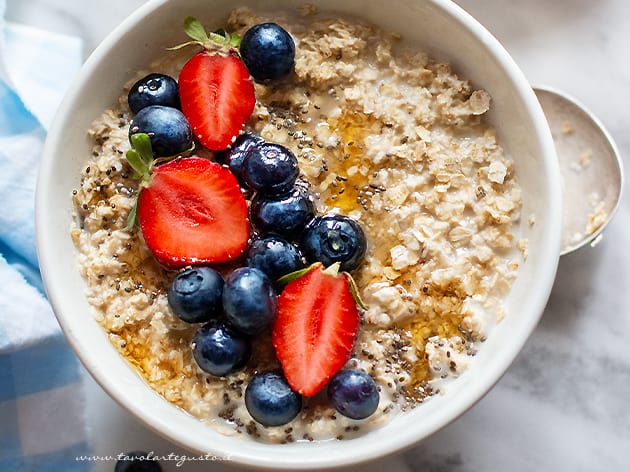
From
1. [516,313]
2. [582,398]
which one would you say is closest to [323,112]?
[516,313]

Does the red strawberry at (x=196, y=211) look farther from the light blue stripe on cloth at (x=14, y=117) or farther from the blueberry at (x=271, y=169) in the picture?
the light blue stripe on cloth at (x=14, y=117)

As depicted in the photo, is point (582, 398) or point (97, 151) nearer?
point (97, 151)

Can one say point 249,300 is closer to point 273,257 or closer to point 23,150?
point 273,257

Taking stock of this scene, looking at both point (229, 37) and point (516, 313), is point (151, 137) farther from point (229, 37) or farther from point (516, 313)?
point (516, 313)

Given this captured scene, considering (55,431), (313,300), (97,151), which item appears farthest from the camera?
(55,431)

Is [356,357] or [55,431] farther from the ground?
[356,357]

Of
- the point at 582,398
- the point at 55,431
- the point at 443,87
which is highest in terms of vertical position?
the point at 443,87

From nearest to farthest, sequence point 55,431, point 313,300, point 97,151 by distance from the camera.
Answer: point 313,300 < point 97,151 < point 55,431

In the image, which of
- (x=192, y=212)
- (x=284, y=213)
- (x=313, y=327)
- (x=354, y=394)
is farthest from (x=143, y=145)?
(x=354, y=394)

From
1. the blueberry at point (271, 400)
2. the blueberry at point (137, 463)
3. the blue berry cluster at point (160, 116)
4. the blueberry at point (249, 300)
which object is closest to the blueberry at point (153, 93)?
the blue berry cluster at point (160, 116)
